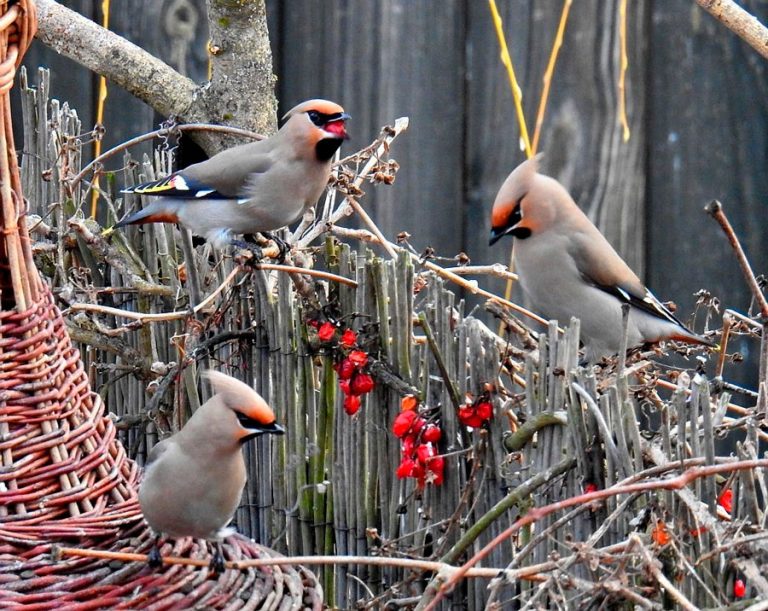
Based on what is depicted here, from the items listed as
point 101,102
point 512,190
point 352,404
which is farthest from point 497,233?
point 101,102

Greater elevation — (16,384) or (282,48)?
(282,48)

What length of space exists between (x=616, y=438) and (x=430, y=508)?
2.13 feet

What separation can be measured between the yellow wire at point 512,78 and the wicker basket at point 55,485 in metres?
2.30

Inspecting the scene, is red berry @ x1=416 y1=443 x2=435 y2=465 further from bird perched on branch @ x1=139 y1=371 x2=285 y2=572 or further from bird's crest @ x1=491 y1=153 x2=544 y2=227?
bird's crest @ x1=491 y1=153 x2=544 y2=227

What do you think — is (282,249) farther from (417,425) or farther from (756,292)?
(756,292)

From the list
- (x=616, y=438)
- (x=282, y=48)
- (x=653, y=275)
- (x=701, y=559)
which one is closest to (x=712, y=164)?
(x=653, y=275)

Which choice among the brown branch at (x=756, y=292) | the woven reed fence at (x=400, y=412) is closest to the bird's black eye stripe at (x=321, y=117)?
the woven reed fence at (x=400, y=412)

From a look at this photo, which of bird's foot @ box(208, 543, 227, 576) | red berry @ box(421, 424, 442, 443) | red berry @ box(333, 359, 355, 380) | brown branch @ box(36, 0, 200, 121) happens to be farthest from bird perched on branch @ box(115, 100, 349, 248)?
bird's foot @ box(208, 543, 227, 576)

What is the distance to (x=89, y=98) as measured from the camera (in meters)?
4.65

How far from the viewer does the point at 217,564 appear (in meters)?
2.40

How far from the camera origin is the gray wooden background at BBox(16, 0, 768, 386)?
14.7 ft

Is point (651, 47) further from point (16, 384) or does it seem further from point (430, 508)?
point (16, 384)

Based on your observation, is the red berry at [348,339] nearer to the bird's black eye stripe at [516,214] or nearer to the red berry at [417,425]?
the red berry at [417,425]

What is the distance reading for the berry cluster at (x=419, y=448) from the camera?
9.34 feet
